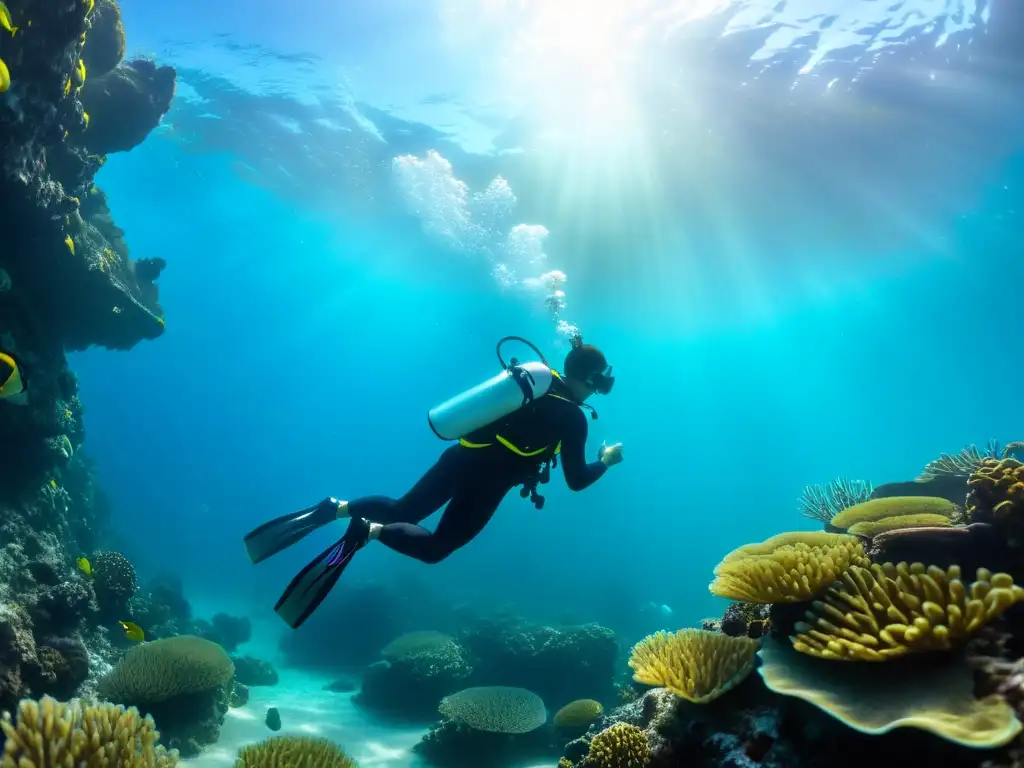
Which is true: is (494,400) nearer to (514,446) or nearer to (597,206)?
(514,446)

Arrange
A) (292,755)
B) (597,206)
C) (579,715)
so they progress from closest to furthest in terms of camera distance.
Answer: (292,755) → (579,715) → (597,206)

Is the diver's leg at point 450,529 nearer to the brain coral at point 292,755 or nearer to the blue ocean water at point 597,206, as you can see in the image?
the brain coral at point 292,755

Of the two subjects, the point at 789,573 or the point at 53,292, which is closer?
the point at 789,573

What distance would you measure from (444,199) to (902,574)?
30449 millimetres

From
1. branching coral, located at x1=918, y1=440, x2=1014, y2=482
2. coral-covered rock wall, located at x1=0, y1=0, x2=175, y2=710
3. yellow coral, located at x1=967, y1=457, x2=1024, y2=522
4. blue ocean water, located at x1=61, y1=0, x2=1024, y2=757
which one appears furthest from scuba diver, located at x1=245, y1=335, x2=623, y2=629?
blue ocean water, located at x1=61, y1=0, x2=1024, y2=757

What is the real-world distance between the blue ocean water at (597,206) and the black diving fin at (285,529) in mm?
19380

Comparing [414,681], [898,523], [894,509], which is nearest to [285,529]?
[898,523]

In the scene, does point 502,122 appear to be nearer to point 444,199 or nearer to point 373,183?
point 444,199

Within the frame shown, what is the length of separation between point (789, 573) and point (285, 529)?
17.7ft

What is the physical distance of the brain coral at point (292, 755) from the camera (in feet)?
14.0

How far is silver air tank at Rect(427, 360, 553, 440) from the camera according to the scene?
223 inches

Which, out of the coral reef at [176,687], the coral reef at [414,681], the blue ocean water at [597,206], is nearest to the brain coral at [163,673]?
the coral reef at [176,687]

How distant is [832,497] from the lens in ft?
30.1

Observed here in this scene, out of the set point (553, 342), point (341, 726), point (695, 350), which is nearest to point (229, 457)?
point (553, 342)
